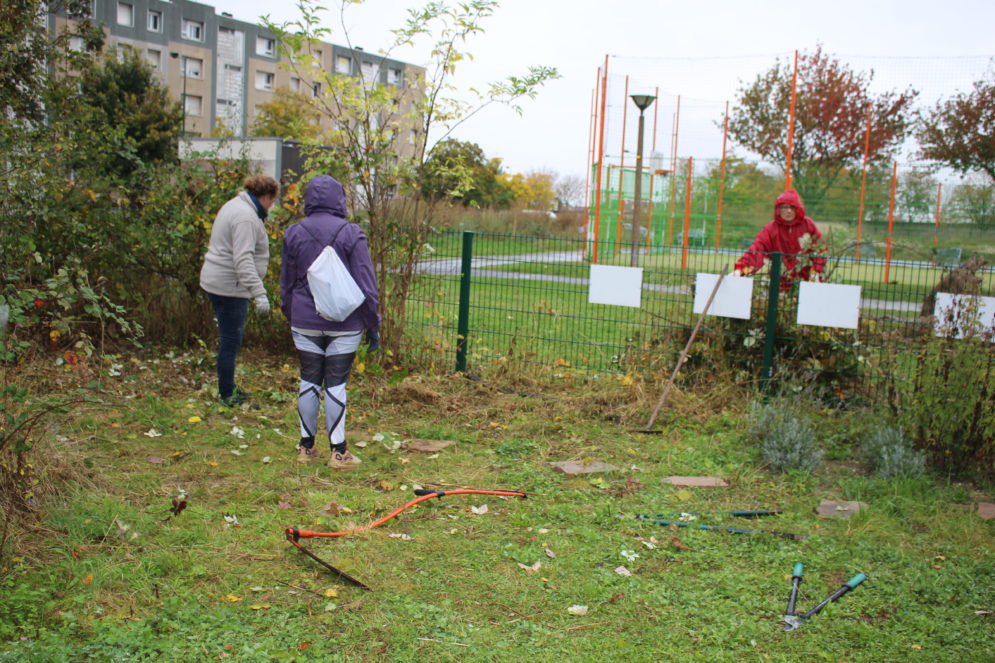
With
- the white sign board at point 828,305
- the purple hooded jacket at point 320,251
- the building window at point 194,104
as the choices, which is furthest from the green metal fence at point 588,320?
the building window at point 194,104

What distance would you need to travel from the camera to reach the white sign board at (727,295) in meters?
6.73

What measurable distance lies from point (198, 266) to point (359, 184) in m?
→ 1.82

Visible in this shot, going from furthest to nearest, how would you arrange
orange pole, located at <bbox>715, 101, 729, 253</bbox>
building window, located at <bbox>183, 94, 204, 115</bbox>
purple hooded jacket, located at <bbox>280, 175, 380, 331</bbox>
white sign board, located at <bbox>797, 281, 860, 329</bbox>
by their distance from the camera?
building window, located at <bbox>183, 94, 204, 115</bbox>, orange pole, located at <bbox>715, 101, 729, 253</bbox>, white sign board, located at <bbox>797, 281, 860, 329</bbox>, purple hooded jacket, located at <bbox>280, 175, 380, 331</bbox>

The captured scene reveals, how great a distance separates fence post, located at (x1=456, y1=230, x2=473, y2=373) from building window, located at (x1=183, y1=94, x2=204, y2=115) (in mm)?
48537

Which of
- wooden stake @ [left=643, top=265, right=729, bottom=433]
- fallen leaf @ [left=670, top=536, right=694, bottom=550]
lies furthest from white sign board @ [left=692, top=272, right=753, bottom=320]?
fallen leaf @ [left=670, top=536, right=694, bottom=550]

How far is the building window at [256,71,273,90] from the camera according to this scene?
54.5 m

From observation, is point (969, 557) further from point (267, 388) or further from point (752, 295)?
point (267, 388)

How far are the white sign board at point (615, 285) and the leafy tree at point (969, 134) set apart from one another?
14.1m

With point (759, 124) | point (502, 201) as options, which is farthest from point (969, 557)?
Answer: point (502, 201)

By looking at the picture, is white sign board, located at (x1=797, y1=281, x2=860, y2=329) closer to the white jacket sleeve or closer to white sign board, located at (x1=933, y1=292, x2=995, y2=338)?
white sign board, located at (x1=933, y1=292, x2=995, y2=338)

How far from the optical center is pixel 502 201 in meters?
38.0

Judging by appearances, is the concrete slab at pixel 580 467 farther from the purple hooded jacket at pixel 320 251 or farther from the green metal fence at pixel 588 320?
the green metal fence at pixel 588 320

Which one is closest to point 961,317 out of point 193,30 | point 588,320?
point 588,320

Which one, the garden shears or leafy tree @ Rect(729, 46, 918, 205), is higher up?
leafy tree @ Rect(729, 46, 918, 205)
